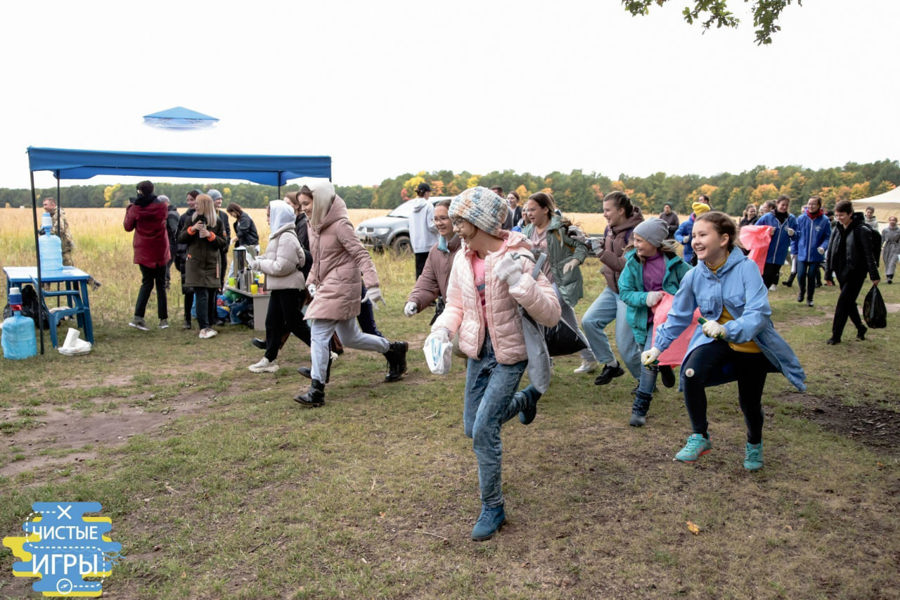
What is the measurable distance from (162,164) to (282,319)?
3.46 metres

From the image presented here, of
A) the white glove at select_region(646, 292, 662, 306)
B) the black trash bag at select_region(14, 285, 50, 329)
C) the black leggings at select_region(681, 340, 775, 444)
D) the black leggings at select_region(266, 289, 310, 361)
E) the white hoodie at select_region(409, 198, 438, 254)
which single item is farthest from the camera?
the white hoodie at select_region(409, 198, 438, 254)

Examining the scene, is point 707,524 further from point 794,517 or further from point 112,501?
point 112,501

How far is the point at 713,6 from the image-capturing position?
6109 mm

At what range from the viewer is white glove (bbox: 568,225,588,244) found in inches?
223

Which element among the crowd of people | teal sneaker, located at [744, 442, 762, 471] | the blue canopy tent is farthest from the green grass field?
the blue canopy tent

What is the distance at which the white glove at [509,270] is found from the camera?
3129mm

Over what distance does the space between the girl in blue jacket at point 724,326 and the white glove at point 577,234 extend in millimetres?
1667

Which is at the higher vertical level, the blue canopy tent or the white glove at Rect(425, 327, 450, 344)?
the blue canopy tent

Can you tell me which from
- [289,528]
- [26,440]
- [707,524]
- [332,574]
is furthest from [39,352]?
[707,524]

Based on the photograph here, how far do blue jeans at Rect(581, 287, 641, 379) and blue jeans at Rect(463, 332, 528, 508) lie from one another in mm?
2177

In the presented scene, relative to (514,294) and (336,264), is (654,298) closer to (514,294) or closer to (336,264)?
(514,294)

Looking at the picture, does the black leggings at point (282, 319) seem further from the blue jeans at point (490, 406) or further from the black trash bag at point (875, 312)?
Answer: the black trash bag at point (875, 312)

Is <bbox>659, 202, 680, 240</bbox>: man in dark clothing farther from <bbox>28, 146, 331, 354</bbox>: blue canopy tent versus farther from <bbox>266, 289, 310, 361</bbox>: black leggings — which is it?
<bbox>266, 289, 310, 361</bbox>: black leggings

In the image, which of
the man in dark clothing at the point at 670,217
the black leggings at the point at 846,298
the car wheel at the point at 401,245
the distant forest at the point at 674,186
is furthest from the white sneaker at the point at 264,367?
the distant forest at the point at 674,186
